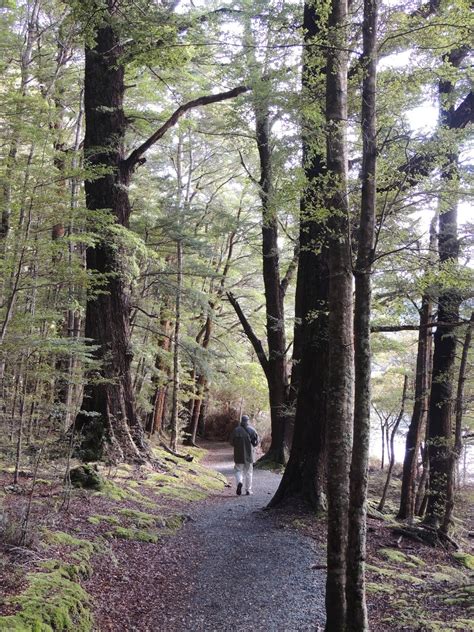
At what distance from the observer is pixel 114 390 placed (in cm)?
864

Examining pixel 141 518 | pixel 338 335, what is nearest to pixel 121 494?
pixel 141 518

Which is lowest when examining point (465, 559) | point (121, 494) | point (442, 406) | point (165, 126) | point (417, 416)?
point (465, 559)

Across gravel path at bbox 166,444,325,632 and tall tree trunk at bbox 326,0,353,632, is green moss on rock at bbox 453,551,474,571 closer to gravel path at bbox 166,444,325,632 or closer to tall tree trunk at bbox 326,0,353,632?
gravel path at bbox 166,444,325,632

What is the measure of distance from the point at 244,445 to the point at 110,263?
4484 mm

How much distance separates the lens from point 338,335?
391 cm

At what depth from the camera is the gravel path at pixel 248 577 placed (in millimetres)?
4082

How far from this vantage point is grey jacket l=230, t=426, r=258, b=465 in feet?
31.4

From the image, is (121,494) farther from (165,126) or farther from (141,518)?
(165,126)

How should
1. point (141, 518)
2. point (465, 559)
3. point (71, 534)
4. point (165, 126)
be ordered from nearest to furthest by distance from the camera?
point (71, 534) → point (141, 518) → point (465, 559) → point (165, 126)

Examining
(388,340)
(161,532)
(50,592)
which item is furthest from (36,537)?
(388,340)

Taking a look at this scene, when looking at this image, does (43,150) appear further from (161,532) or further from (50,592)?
(161,532)

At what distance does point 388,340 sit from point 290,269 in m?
5.10

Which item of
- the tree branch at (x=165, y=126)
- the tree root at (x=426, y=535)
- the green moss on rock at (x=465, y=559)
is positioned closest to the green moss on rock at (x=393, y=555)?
the tree root at (x=426, y=535)

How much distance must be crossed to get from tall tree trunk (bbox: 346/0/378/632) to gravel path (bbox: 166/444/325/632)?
3.24ft
